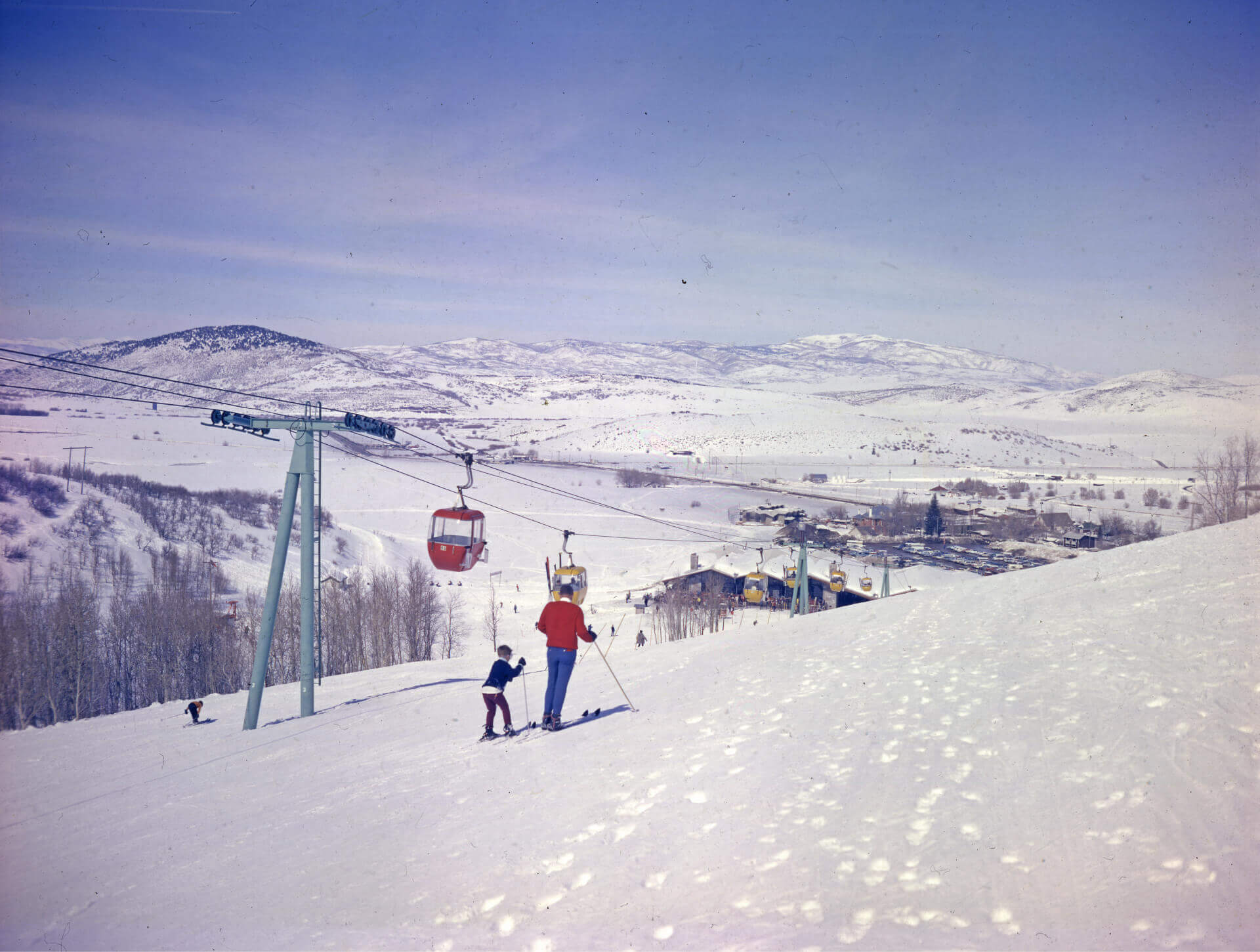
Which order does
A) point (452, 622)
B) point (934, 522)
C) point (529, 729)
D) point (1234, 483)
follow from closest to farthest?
1. point (529, 729)
2. point (1234, 483)
3. point (452, 622)
4. point (934, 522)

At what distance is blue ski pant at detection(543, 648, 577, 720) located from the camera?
30.7 ft

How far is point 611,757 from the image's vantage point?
768 centimetres

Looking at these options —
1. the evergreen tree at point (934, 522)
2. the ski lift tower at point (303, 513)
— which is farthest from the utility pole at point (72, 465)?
the evergreen tree at point (934, 522)

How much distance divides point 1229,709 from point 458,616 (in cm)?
3997

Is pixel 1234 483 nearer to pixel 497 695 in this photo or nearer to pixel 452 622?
pixel 497 695

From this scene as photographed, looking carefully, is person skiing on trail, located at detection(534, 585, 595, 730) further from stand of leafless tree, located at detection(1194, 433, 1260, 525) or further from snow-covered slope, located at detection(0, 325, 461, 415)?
snow-covered slope, located at detection(0, 325, 461, 415)

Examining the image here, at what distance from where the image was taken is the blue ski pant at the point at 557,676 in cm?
936

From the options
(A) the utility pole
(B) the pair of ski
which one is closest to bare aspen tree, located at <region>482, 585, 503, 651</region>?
(B) the pair of ski

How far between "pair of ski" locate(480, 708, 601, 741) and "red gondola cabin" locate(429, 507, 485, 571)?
6442 millimetres

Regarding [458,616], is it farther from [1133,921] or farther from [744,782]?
[1133,921]

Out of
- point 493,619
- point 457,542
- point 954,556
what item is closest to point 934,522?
point 954,556

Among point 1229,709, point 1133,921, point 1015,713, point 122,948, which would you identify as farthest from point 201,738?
point 1229,709

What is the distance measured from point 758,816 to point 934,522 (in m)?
48.0

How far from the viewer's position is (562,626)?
30.7 feet
